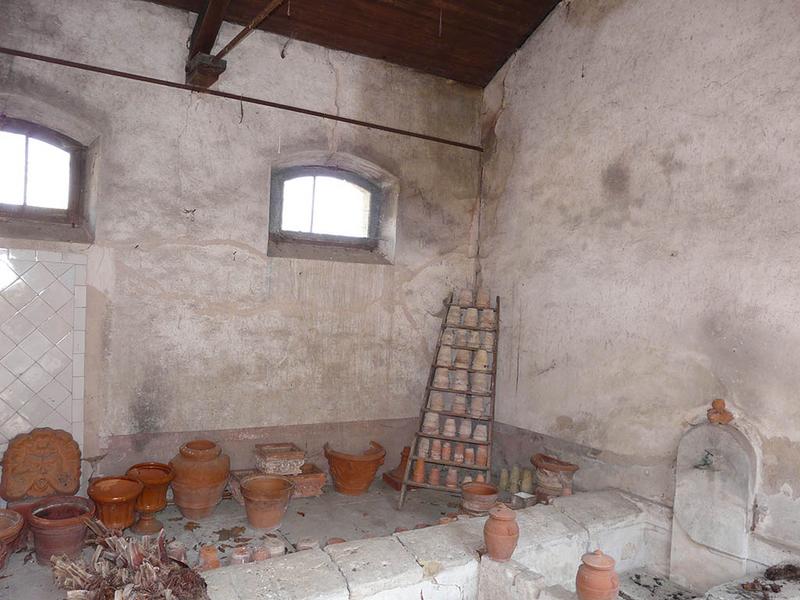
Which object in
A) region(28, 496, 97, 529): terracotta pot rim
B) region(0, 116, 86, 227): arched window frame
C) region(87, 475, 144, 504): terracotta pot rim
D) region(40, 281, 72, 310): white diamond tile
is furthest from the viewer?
region(0, 116, 86, 227): arched window frame

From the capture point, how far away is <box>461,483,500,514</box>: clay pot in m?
4.61

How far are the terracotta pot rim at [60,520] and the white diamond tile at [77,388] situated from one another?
758mm

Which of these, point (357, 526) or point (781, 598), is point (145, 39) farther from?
point (781, 598)

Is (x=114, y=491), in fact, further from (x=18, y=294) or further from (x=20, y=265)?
(x=20, y=265)

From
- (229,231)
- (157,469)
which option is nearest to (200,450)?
(157,469)

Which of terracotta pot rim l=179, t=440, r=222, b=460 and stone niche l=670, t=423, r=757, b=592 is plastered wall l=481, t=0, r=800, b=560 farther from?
terracotta pot rim l=179, t=440, r=222, b=460

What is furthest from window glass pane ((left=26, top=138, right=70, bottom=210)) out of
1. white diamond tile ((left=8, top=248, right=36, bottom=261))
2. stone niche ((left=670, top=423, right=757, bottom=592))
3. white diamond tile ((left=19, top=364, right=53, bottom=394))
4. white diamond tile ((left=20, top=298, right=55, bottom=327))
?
stone niche ((left=670, top=423, right=757, bottom=592))

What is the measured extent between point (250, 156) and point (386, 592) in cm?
377

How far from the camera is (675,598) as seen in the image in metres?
3.92

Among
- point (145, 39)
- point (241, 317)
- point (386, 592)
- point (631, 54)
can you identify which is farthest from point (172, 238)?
point (631, 54)

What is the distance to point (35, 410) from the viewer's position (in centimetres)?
425

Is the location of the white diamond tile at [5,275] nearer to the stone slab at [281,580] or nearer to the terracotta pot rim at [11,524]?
the terracotta pot rim at [11,524]

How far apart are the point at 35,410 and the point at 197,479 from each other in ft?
4.35

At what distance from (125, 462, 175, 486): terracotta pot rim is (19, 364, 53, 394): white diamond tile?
94 cm
